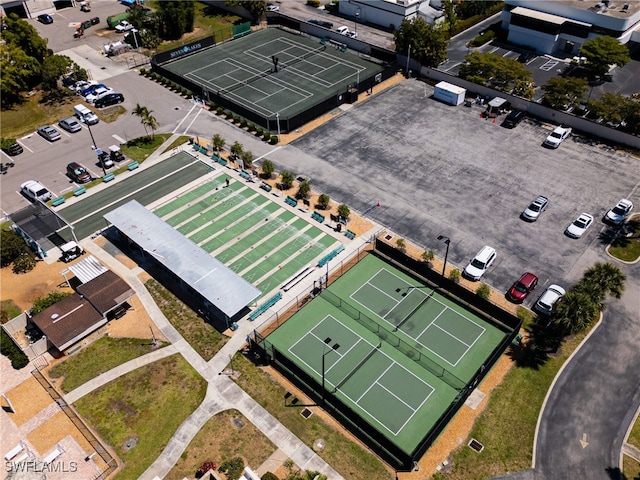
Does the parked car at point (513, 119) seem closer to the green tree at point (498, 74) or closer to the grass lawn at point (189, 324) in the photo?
the green tree at point (498, 74)

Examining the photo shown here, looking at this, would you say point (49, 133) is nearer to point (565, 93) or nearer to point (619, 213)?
point (565, 93)

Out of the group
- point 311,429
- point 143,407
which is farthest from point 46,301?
point 311,429

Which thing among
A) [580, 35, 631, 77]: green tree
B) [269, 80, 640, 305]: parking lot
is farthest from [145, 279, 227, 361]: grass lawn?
[580, 35, 631, 77]: green tree

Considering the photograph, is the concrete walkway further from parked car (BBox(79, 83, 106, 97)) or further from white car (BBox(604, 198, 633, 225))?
parked car (BBox(79, 83, 106, 97))

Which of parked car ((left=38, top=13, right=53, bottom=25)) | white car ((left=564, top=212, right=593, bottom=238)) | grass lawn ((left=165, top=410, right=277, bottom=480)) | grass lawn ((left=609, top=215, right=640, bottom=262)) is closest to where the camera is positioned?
grass lawn ((left=165, top=410, right=277, bottom=480))

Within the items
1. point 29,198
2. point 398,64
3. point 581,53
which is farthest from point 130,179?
point 581,53

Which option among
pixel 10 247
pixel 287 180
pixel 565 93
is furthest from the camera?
pixel 565 93
